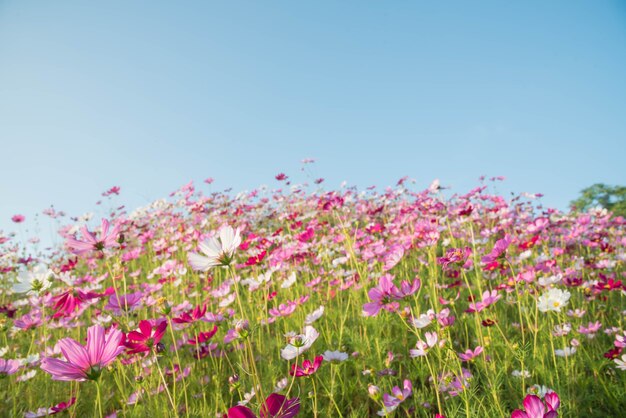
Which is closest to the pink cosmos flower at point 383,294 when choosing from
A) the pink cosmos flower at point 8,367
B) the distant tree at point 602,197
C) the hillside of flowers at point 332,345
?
the hillside of flowers at point 332,345

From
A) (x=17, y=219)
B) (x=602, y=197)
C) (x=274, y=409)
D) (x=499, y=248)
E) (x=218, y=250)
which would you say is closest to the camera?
(x=274, y=409)

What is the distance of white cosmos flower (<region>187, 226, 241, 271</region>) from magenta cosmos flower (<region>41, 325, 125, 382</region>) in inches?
8.5

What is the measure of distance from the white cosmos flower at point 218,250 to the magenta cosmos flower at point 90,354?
22 cm

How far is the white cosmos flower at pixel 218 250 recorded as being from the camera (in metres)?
0.86

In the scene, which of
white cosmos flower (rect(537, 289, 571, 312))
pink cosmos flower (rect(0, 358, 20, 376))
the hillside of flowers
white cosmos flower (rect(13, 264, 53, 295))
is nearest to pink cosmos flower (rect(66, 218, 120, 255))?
the hillside of flowers

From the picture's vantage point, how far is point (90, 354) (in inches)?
28.8

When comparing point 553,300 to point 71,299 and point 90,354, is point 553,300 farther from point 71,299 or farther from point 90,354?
point 71,299

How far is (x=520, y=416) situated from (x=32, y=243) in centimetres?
710

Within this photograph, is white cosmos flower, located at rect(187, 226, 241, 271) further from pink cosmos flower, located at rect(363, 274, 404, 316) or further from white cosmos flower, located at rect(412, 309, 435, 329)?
white cosmos flower, located at rect(412, 309, 435, 329)

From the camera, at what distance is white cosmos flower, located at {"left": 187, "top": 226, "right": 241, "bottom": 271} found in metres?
0.86

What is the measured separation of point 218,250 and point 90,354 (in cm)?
32

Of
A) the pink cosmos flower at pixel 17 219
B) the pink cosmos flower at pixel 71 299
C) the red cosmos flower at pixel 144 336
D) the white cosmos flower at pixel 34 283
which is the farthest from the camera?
the pink cosmos flower at pixel 17 219

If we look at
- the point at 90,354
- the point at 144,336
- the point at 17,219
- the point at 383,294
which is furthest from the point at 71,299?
the point at 17,219

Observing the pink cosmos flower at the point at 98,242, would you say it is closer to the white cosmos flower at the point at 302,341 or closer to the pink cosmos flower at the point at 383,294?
the white cosmos flower at the point at 302,341
